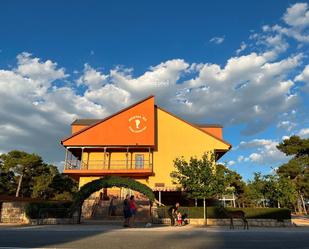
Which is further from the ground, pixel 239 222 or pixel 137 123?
pixel 137 123

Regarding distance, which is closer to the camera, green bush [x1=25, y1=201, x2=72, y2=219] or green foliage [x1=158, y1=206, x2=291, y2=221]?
green bush [x1=25, y1=201, x2=72, y2=219]

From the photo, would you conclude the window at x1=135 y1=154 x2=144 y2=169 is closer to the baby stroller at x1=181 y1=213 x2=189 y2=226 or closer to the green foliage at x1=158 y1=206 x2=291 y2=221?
the green foliage at x1=158 y1=206 x2=291 y2=221

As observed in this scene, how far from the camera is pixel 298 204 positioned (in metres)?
51.9

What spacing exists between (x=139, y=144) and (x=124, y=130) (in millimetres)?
2519

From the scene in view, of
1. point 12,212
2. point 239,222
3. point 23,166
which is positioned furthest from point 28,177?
point 239,222

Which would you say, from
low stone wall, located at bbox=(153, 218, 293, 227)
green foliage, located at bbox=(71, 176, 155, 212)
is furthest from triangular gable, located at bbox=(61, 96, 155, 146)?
green foliage, located at bbox=(71, 176, 155, 212)

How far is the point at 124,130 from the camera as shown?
121ft

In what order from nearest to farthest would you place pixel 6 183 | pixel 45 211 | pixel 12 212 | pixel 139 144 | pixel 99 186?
pixel 99 186, pixel 45 211, pixel 12 212, pixel 139 144, pixel 6 183

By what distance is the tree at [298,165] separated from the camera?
4769 cm

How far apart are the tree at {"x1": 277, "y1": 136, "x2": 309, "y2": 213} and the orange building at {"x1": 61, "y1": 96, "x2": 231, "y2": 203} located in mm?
17071

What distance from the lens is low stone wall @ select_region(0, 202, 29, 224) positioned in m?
24.4

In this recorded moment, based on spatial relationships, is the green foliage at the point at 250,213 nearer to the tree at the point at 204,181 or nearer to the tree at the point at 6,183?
the tree at the point at 204,181

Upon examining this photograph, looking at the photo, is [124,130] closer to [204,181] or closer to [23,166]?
[204,181]

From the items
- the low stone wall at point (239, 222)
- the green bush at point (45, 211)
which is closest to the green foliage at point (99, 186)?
the green bush at point (45, 211)
